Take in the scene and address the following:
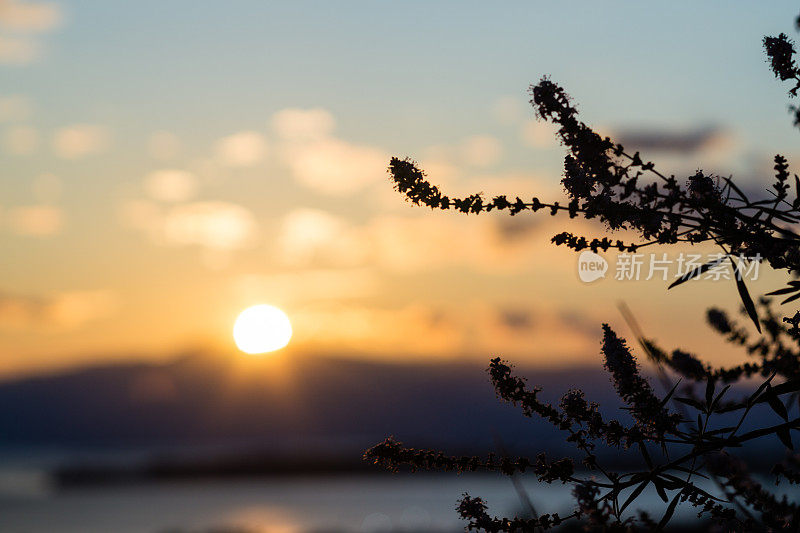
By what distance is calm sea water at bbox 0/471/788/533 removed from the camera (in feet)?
183

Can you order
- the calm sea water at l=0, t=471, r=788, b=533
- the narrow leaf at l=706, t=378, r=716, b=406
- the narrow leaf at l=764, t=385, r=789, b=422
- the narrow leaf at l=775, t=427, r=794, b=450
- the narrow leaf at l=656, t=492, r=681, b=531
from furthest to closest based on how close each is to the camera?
1. the calm sea water at l=0, t=471, r=788, b=533
2. the narrow leaf at l=706, t=378, r=716, b=406
3. the narrow leaf at l=764, t=385, r=789, b=422
4. the narrow leaf at l=775, t=427, r=794, b=450
5. the narrow leaf at l=656, t=492, r=681, b=531

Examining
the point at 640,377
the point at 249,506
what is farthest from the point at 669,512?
the point at 249,506

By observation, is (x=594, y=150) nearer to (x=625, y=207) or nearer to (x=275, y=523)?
(x=625, y=207)

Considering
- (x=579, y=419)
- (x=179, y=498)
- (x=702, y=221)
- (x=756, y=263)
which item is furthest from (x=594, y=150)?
(x=179, y=498)

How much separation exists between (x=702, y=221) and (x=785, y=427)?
106 centimetres

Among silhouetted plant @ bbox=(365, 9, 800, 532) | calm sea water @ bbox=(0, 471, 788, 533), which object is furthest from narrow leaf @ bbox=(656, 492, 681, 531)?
calm sea water @ bbox=(0, 471, 788, 533)

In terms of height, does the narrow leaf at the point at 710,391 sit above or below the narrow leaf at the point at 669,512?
above

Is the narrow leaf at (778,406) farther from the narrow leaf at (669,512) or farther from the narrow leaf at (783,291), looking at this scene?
the narrow leaf at (669,512)

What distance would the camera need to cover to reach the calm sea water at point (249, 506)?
55744mm

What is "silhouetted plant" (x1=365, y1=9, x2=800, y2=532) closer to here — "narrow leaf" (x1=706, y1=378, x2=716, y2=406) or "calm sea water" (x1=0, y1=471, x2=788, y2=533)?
"narrow leaf" (x1=706, y1=378, x2=716, y2=406)

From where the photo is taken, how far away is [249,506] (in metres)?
78.6

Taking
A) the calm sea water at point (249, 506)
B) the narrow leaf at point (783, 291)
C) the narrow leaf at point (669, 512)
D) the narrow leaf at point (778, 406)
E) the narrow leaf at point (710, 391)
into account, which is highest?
the calm sea water at point (249, 506)

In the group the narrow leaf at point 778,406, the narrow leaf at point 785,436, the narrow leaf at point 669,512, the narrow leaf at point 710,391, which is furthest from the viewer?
the narrow leaf at point 710,391

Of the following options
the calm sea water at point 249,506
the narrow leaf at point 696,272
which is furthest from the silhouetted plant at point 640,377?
the calm sea water at point 249,506
